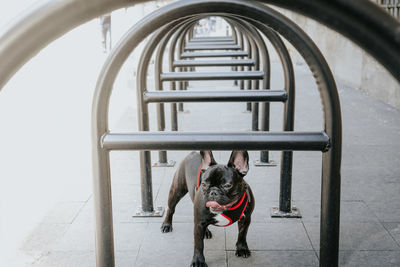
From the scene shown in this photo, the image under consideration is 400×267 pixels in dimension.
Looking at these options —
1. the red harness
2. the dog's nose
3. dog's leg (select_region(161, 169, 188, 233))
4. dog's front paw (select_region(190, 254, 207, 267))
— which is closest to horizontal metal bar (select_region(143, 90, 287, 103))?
dog's leg (select_region(161, 169, 188, 233))

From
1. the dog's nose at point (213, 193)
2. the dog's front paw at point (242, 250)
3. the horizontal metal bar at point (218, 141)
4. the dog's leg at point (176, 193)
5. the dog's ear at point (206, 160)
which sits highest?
the horizontal metal bar at point (218, 141)

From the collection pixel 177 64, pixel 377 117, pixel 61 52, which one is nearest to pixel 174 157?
pixel 177 64

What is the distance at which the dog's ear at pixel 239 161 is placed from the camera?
198cm

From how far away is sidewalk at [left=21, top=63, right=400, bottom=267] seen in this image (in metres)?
2.16

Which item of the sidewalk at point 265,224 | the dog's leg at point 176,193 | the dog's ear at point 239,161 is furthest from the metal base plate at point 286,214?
the dog's ear at point 239,161

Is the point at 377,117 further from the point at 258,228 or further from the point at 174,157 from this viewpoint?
the point at 258,228

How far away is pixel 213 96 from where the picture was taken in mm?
2682

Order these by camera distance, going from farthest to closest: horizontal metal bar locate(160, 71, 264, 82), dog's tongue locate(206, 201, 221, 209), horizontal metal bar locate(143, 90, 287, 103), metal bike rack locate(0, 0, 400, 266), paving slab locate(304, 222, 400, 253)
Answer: horizontal metal bar locate(160, 71, 264, 82) < horizontal metal bar locate(143, 90, 287, 103) < paving slab locate(304, 222, 400, 253) < dog's tongue locate(206, 201, 221, 209) < metal bike rack locate(0, 0, 400, 266)

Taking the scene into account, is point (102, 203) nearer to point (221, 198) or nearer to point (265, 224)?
point (221, 198)

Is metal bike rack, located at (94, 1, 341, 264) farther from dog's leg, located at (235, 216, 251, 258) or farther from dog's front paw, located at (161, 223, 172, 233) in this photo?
dog's front paw, located at (161, 223, 172, 233)

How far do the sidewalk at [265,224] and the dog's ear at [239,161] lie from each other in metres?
0.46

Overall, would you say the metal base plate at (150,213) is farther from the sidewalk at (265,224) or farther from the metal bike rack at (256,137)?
the metal bike rack at (256,137)

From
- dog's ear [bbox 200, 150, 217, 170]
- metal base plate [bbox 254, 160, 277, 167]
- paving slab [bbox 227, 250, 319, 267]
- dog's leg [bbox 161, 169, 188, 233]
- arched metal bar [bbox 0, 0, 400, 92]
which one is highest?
arched metal bar [bbox 0, 0, 400, 92]

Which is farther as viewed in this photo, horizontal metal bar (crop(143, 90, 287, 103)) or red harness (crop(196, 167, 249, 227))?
horizontal metal bar (crop(143, 90, 287, 103))
